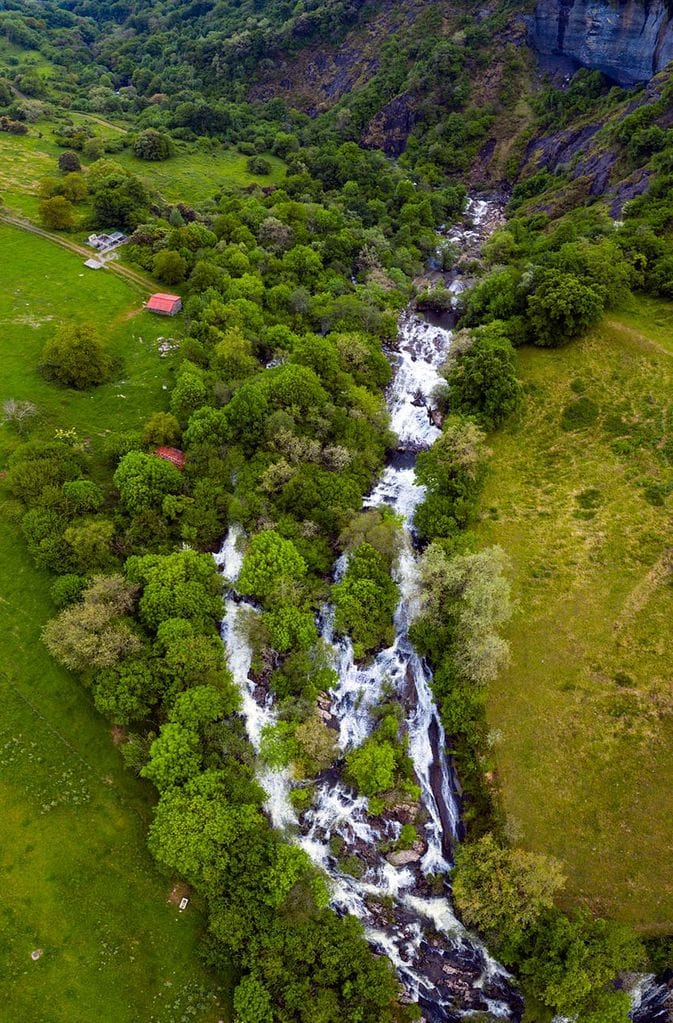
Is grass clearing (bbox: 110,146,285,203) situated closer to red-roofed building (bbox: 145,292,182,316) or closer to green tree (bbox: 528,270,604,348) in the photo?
red-roofed building (bbox: 145,292,182,316)

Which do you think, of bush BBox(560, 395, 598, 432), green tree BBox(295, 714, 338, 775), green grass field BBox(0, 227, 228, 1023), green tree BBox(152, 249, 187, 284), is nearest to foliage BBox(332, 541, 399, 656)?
green tree BBox(295, 714, 338, 775)

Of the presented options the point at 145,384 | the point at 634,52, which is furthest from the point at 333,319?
the point at 634,52

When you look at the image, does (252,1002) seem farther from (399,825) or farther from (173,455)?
(173,455)

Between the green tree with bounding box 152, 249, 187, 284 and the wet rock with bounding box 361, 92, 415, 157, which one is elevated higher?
the wet rock with bounding box 361, 92, 415, 157

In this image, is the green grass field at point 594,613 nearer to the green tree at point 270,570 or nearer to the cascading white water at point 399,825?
the cascading white water at point 399,825

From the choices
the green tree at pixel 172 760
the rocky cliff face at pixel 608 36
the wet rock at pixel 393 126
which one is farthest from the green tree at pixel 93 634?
the wet rock at pixel 393 126

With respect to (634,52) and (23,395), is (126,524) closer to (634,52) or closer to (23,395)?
(23,395)
